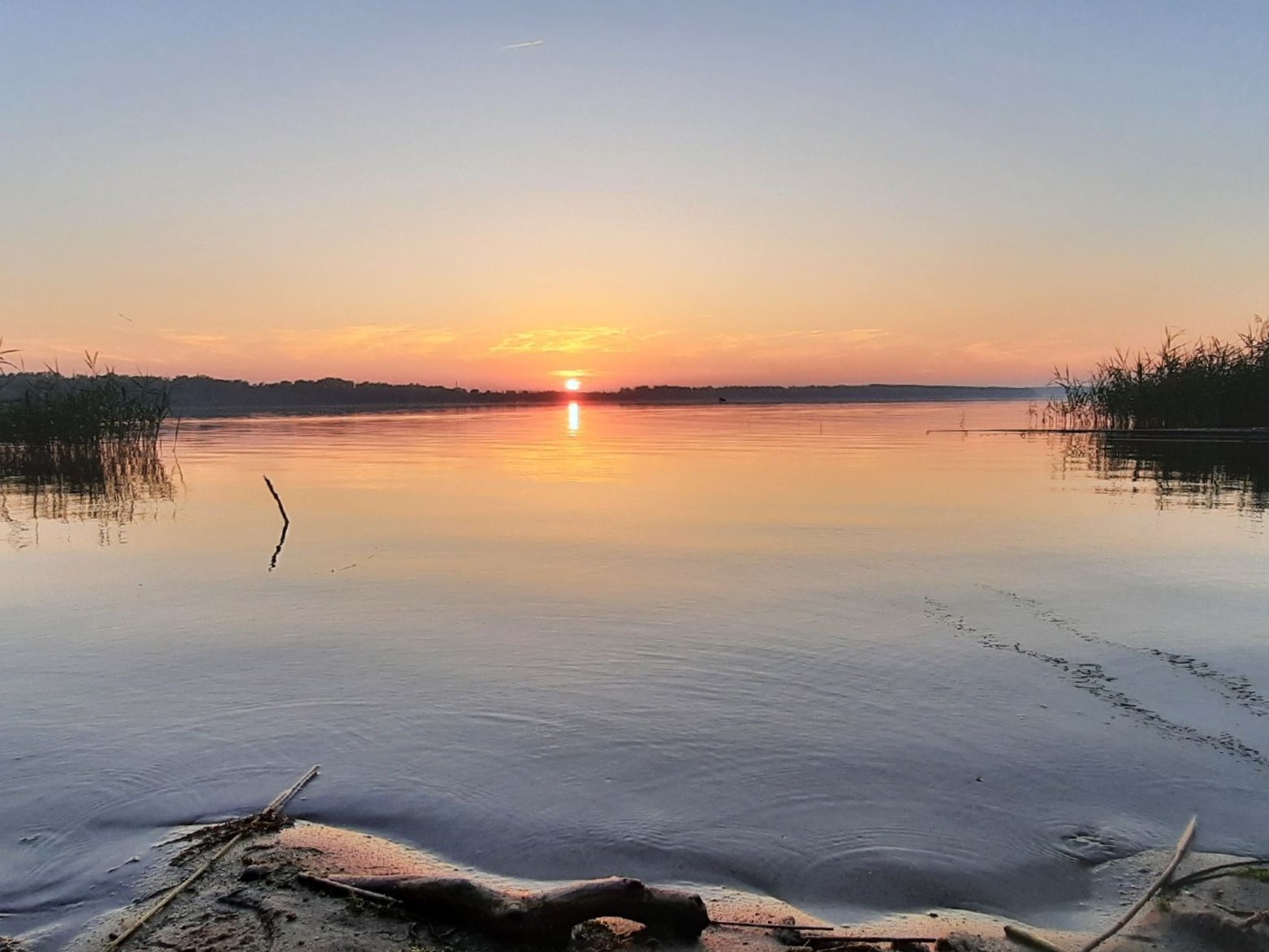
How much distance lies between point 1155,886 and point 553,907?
2.22 metres

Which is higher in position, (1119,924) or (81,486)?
(81,486)

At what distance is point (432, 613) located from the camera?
768cm

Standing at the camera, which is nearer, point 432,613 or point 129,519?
point 432,613

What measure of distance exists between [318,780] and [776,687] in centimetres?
273

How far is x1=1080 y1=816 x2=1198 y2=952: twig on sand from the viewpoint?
3.06m

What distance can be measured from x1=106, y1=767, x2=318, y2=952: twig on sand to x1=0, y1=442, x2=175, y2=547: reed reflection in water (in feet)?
28.6

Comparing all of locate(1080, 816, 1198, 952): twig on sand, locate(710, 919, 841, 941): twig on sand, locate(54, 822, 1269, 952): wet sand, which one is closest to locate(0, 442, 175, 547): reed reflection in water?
locate(54, 822, 1269, 952): wet sand

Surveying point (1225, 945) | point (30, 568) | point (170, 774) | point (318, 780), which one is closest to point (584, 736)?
point (318, 780)

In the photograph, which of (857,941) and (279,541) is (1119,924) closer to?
(857,941)

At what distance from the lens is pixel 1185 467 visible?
19500mm

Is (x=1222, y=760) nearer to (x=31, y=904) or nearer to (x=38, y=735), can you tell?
(x=31, y=904)

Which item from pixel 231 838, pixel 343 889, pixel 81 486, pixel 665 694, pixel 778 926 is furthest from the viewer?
pixel 81 486

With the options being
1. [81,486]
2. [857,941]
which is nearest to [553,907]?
[857,941]

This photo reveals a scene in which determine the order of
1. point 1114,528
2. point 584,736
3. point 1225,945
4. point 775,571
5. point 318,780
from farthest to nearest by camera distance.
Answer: point 1114,528 → point 775,571 → point 584,736 → point 318,780 → point 1225,945
